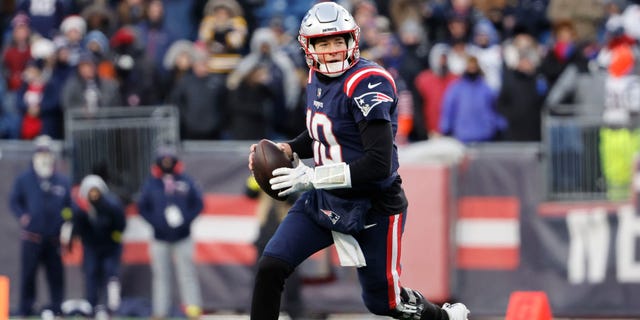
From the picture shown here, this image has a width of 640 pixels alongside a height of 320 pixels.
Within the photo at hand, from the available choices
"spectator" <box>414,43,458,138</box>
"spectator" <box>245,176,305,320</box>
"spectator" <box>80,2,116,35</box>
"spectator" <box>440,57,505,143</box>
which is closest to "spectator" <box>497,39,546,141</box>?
"spectator" <box>440,57,505,143</box>

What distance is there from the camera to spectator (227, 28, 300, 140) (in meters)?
15.3

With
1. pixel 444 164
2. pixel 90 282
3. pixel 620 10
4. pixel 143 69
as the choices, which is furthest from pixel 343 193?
pixel 620 10

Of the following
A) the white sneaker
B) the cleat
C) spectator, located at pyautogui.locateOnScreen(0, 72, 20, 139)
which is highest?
spectator, located at pyautogui.locateOnScreen(0, 72, 20, 139)

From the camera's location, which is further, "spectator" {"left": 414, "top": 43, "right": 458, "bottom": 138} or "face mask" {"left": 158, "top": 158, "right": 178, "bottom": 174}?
"spectator" {"left": 414, "top": 43, "right": 458, "bottom": 138}

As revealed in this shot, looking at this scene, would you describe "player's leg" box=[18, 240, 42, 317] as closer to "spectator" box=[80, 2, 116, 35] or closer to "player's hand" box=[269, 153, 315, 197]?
"spectator" box=[80, 2, 116, 35]

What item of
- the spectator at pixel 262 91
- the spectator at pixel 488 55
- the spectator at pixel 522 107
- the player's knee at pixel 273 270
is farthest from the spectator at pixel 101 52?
the player's knee at pixel 273 270

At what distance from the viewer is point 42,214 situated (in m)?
14.7

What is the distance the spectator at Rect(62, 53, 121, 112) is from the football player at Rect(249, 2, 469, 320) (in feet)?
26.0

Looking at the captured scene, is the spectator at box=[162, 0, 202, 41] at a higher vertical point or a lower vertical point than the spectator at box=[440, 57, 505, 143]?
Result: higher

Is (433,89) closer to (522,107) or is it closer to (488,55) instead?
(488,55)

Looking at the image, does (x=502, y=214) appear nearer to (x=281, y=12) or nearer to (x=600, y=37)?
(x=600, y=37)

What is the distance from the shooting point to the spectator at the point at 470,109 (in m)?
14.9

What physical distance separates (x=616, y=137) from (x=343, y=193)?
622 centimetres

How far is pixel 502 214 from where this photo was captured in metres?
14.0
